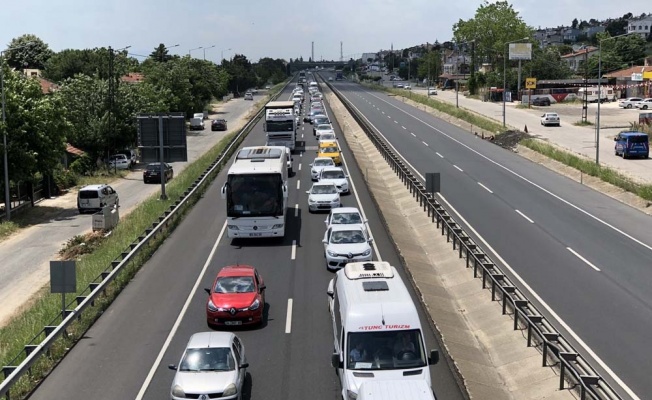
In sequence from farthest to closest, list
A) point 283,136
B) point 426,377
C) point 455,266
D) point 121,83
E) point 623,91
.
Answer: point 623,91, point 121,83, point 283,136, point 455,266, point 426,377

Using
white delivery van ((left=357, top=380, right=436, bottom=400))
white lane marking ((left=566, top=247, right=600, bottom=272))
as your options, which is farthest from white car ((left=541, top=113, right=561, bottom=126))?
white delivery van ((left=357, top=380, right=436, bottom=400))

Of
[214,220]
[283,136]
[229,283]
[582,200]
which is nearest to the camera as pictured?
[229,283]

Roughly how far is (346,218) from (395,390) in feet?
56.7

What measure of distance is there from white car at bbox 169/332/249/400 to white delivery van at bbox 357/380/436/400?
3.23 metres

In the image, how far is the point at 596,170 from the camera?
157 ft

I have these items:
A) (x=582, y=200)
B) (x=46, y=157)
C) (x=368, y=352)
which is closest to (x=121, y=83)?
(x=46, y=157)

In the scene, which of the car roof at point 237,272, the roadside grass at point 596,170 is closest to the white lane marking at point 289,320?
the car roof at point 237,272

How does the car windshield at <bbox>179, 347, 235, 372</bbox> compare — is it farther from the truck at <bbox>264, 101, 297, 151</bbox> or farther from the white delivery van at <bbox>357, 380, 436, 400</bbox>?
the truck at <bbox>264, 101, 297, 151</bbox>

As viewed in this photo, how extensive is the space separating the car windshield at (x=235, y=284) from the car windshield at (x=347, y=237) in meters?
5.96

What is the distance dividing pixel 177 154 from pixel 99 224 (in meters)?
7.38

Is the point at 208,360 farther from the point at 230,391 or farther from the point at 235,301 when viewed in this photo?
the point at 235,301

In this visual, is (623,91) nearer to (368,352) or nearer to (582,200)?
(582,200)

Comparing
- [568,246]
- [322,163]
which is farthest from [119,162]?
[568,246]

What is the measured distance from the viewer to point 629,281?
24.8 m
